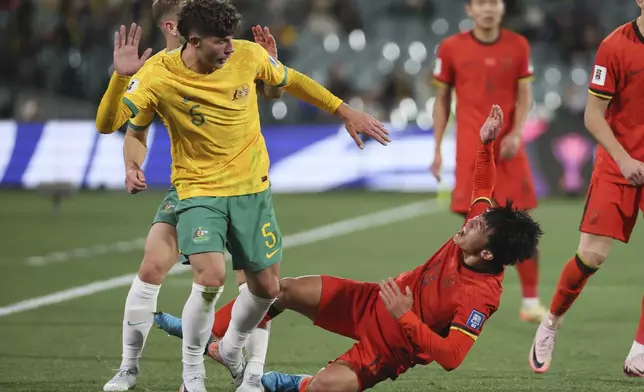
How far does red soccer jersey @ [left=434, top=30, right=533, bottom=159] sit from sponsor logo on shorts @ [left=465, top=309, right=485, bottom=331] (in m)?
3.18

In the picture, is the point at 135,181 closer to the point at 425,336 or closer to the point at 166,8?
the point at 166,8

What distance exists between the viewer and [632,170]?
6184 millimetres

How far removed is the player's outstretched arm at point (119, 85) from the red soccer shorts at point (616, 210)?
2.63m

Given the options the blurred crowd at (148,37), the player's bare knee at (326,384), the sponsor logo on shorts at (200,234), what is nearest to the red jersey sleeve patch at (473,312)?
the player's bare knee at (326,384)

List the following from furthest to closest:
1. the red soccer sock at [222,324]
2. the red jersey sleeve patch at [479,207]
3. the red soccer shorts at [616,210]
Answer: the red soccer shorts at [616,210] < the red soccer sock at [222,324] < the red jersey sleeve patch at [479,207]

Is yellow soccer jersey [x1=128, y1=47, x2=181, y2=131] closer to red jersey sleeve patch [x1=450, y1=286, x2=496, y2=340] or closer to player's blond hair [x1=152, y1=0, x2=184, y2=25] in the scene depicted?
player's blond hair [x1=152, y1=0, x2=184, y2=25]

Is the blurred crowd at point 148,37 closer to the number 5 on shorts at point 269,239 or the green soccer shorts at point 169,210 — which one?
the green soccer shorts at point 169,210

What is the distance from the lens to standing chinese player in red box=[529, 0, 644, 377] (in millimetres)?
6348

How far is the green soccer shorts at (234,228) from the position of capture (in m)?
5.54

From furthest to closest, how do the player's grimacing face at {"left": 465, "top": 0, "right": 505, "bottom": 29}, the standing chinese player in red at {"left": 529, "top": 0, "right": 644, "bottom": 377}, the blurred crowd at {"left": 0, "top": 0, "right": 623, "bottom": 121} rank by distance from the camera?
the blurred crowd at {"left": 0, "top": 0, "right": 623, "bottom": 121}, the player's grimacing face at {"left": 465, "top": 0, "right": 505, "bottom": 29}, the standing chinese player in red at {"left": 529, "top": 0, "right": 644, "bottom": 377}

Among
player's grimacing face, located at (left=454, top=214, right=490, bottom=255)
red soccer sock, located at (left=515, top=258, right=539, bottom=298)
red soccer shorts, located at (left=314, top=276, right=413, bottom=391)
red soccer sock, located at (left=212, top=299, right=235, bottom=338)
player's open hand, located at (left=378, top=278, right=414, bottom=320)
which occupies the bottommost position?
red soccer sock, located at (left=515, top=258, right=539, bottom=298)

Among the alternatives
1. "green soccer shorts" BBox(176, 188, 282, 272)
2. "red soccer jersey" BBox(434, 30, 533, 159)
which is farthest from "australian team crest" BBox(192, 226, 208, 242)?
"red soccer jersey" BBox(434, 30, 533, 159)

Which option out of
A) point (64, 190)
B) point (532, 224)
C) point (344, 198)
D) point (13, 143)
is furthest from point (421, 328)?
point (13, 143)

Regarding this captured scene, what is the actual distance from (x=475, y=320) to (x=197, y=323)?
1.33 m
